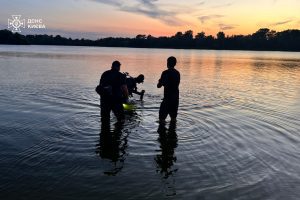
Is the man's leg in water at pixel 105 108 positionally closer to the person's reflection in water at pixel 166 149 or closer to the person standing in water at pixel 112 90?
the person standing in water at pixel 112 90

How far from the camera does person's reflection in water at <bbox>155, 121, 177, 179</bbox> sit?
314 inches

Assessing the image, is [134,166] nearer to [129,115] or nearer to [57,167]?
[57,167]

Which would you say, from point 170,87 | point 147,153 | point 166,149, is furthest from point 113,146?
point 170,87

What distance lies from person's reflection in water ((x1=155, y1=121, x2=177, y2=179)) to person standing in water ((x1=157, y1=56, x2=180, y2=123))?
1.72 ft

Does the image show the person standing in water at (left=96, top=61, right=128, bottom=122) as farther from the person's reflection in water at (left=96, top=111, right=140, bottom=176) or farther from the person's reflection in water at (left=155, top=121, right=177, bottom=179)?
the person's reflection in water at (left=155, top=121, right=177, bottom=179)

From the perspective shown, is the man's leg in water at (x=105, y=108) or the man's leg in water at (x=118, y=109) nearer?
the man's leg in water at (x=105, y=108)

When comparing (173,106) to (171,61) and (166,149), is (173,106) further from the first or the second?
(166,149)

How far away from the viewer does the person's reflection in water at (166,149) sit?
7.97m

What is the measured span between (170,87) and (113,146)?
9.93ft

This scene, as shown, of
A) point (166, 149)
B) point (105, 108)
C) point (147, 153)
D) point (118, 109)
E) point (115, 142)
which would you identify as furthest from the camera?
point (118, 109)

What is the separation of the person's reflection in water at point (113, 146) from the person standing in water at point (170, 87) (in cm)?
163

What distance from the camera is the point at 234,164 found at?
8492 mm

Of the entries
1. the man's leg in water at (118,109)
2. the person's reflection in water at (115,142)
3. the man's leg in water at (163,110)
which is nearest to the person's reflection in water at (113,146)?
the person's reflection in water at (115,142)

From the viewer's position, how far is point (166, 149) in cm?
950
